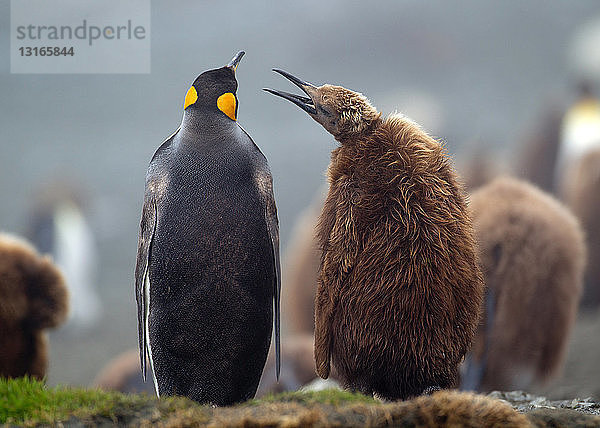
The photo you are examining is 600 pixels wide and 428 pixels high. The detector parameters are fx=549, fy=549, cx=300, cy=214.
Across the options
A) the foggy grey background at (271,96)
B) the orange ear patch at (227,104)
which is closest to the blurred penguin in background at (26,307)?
the orange ear patch at (227,104)

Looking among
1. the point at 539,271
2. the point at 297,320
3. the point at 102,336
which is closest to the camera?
the point at 539,271

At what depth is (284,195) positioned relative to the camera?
159 inches

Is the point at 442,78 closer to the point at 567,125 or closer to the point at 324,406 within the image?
the point at 567,125

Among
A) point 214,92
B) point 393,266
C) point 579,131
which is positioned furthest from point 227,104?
point 579,131

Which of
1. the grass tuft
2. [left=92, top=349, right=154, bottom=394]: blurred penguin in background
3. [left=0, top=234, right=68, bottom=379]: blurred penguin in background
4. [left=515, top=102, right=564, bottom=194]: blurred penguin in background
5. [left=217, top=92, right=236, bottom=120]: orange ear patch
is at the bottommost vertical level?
[left=92, top=349, right=154, bottom=394]: blurred penguin in background

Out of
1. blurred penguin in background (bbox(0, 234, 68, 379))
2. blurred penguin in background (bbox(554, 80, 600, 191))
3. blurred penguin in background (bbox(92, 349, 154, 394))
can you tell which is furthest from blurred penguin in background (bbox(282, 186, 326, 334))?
blurred penguin in background (bbox(554, 80, 600, 191))

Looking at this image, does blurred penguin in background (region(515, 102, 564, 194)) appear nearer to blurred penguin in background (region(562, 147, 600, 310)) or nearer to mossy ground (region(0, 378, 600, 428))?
blurred penguin in background (region(562, 147, 600, 310))

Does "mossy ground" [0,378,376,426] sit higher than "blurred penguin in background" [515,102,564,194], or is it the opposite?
"blurred penguin in background" [515,102,564,194]

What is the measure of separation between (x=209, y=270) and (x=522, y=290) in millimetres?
981

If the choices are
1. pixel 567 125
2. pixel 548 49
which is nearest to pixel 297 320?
pixel 567 125

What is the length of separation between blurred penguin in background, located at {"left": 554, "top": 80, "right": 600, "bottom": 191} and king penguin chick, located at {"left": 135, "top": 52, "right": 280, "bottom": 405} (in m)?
3.42

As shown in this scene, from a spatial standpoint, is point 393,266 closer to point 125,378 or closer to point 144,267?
point 144,267

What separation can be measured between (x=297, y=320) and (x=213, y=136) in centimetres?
140

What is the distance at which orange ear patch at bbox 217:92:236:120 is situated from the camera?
1.25 meters
